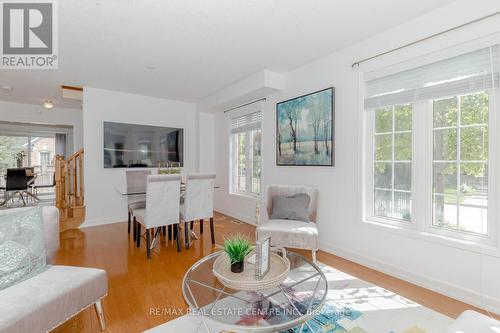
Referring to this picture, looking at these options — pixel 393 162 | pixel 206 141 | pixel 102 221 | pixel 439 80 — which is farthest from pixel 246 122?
pixel 102 221

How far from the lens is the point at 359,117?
2.89 metres

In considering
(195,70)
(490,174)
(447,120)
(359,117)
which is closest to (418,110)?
(447,120)

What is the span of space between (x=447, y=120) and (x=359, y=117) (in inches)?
32.7

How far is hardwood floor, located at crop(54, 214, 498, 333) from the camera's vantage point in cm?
189

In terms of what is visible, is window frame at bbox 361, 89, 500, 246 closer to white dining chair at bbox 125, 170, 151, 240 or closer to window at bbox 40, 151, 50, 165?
white dining chair at bbox 125, 170, 151, 240

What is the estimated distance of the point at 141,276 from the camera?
257 centimetres

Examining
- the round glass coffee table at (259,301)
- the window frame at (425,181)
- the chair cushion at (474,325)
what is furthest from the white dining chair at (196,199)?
the chair cushion at (474,325)

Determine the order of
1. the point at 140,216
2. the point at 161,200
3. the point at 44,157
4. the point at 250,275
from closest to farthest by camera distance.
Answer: the point at 250,275 < the point at 161,200 < the point at 140,216 < the point at 44,157

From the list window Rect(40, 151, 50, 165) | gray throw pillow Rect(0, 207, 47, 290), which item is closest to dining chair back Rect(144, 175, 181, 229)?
gray throw pillow Rect(0, 207, 47, 290)

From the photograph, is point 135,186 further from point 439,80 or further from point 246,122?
point 439,80

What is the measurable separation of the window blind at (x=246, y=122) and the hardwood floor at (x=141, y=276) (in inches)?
77.9

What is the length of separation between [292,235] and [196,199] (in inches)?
57.9

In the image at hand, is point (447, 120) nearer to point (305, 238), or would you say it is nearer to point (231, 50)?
point (305, 238)

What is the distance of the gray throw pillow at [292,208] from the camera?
10.3ft
